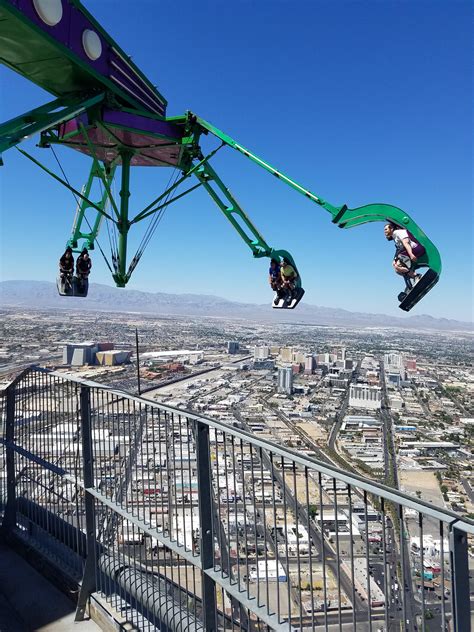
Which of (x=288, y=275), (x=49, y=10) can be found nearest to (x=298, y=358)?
(x=288, y=275)

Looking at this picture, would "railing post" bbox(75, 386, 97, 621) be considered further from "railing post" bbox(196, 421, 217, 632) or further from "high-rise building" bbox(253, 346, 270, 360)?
"high-rise building" bbox(253, 346, 270, 360)

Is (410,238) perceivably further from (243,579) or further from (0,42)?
(0,42)

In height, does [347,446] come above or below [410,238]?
below

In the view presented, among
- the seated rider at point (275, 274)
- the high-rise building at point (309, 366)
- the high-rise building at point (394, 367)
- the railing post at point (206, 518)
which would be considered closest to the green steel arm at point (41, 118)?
the seated rider at point (275, 274)

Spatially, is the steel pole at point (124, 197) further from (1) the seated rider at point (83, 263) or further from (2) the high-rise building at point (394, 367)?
(2) the high-rise building at point (394, 367)

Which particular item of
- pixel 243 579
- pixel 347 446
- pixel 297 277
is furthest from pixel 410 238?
pixel 347 446

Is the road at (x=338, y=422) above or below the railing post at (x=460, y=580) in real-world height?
below
